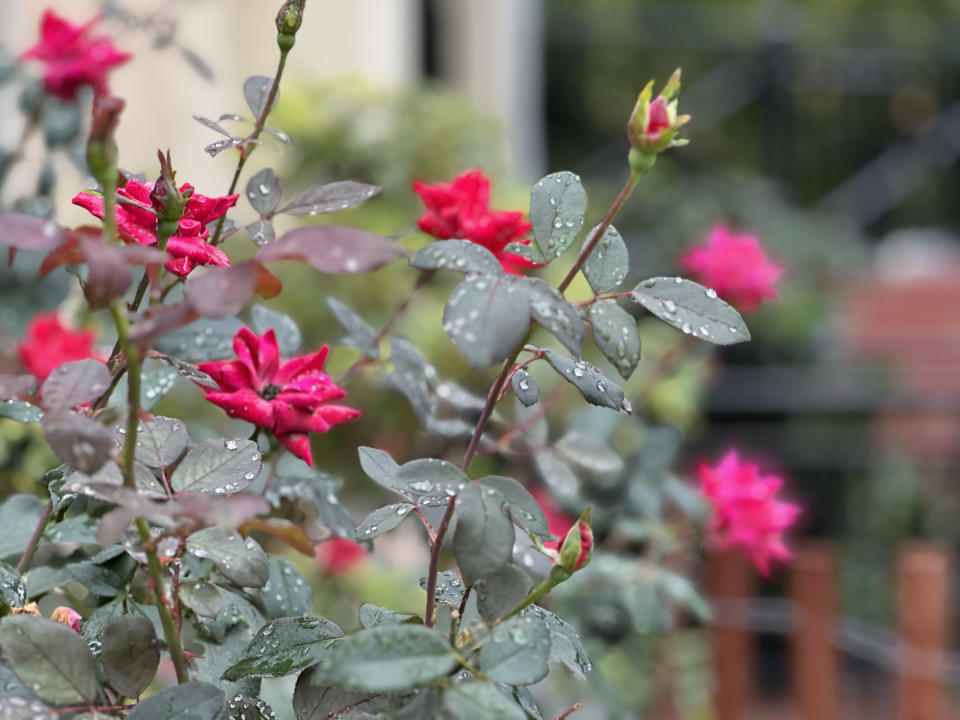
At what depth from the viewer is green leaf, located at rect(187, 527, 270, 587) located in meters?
0.45

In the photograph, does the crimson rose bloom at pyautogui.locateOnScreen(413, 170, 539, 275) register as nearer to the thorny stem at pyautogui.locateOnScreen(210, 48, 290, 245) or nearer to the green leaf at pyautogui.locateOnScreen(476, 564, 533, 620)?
the thorny stem at pyautogui.locateOnScreen(210, 48, 290, 245)

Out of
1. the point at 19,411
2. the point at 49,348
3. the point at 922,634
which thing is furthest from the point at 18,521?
the point at 922,634

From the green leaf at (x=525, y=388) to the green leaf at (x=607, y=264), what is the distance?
0.05 m

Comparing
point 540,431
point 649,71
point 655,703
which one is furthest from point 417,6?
point 540,431

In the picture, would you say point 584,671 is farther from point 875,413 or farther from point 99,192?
point 875,413

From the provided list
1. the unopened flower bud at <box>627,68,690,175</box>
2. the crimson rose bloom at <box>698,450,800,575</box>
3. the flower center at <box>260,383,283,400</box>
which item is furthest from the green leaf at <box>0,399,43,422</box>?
the crimson rose bloom at <box>698,450,800,575</box>

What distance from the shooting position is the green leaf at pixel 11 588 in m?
0.47

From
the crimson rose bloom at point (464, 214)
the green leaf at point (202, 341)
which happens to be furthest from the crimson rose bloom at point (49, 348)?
the crimson rose bloom at point (464, 214)

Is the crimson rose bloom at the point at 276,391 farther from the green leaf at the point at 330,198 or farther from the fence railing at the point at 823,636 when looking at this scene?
the fence railing at the point at 823,636

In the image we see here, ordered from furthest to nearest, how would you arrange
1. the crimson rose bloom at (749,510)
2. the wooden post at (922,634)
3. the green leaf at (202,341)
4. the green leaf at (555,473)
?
the wooden post at (922,634) < the crimson rose bloom at (749,510) < the green leaf at (555,473) < the green leaf at (202,341)

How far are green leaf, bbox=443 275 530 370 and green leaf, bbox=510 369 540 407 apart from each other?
9 cm

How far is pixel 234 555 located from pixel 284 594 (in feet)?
0.49

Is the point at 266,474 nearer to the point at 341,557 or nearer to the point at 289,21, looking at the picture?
the point at 289,21

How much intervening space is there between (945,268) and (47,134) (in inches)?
141
